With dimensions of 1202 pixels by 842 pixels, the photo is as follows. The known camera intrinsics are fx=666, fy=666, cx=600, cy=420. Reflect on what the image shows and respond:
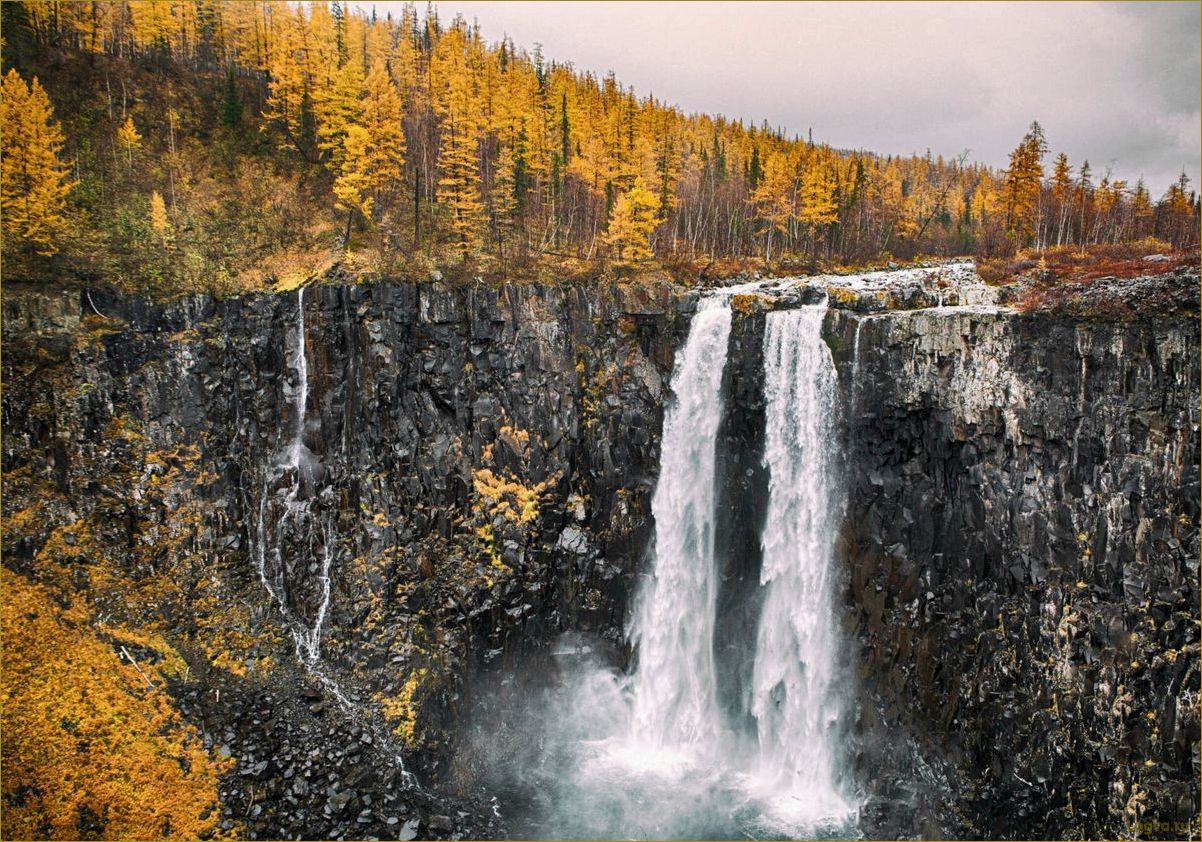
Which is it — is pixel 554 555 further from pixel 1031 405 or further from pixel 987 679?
pixel 1031 405

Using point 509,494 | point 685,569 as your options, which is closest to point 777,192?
point 685,569

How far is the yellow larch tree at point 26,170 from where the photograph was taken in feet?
107

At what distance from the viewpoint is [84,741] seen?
23.6 meters

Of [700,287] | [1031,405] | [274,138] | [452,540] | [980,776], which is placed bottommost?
Answer: [980,776]

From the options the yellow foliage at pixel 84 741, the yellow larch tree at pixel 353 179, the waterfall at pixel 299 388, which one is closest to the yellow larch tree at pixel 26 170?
the waterfall at pixel 299 388

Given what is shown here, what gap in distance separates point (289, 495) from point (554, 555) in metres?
12.5

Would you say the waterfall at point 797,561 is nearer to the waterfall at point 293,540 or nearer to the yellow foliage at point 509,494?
the yellow foliage at point 509,494

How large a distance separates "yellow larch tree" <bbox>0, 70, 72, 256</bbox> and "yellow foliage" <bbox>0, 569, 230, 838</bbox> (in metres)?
17.1

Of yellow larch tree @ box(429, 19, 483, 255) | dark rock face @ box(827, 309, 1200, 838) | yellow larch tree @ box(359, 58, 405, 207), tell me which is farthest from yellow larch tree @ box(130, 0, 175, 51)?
dark rock face @ box(827, 309, 1200, 838)

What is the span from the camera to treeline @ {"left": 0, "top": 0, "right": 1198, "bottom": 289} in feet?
124

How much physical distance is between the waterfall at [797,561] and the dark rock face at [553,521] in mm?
888

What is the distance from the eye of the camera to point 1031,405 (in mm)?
23781

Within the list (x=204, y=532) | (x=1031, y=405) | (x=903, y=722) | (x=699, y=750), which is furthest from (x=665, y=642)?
(x=204, y=532)

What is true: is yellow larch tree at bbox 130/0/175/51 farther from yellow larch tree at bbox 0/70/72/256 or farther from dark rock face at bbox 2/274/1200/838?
dark rock face at bbox 2/274/1200/838
